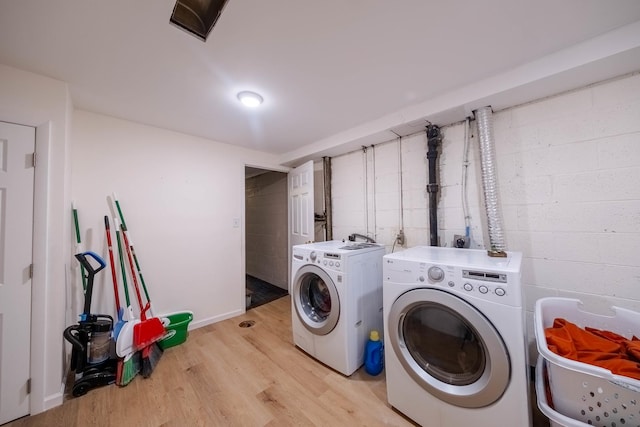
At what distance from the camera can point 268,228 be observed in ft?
13.8

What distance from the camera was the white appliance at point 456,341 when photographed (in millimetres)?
1009

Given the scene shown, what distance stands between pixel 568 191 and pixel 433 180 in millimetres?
824

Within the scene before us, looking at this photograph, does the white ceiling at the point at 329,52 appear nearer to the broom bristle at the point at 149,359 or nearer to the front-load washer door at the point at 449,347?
the front-load washer door at the point at 449,347

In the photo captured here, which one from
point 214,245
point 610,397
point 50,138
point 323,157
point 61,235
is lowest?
point 610,397

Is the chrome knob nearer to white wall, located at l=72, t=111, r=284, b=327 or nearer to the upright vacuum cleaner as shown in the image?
the upright vacuum cleaner

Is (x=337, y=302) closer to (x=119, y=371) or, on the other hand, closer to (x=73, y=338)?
(x=119, y=371)

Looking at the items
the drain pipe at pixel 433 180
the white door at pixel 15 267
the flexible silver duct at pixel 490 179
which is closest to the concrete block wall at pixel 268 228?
the drain pipe at pixel 433 180

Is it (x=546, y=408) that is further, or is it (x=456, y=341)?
(x=456, y=341)

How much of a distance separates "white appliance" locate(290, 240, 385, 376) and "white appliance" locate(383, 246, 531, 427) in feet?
1.24

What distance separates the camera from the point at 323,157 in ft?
9.91

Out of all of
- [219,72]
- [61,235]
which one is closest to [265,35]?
[219,72]

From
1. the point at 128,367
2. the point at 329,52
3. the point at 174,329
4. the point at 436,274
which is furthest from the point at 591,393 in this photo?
the point at 174,329

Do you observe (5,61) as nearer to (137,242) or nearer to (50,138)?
(50,138)

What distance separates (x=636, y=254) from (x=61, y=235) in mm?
3560
